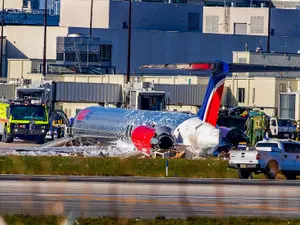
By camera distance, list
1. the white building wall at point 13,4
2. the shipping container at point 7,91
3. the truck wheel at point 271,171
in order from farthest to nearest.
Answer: the white building wall at point 13,4
the shipping container at point 7,91
the truck wheel at point 271,171

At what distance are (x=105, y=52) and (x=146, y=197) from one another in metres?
86.4

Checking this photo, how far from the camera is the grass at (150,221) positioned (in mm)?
27484

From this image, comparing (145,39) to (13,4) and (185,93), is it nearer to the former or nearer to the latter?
(185,93)

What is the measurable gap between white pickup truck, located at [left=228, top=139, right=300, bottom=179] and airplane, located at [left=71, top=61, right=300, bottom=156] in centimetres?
617

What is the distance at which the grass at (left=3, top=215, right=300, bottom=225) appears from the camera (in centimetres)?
2748

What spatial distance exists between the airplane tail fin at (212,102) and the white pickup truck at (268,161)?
29.5 feet

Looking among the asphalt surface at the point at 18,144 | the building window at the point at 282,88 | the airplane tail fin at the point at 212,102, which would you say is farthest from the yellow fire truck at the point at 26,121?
the building window at the point at 282,88

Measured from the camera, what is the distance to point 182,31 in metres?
139

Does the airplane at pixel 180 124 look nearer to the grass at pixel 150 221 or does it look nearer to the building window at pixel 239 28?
the grass at pixel 150 221

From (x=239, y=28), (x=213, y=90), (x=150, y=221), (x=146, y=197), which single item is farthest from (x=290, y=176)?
(x=239, y=28)

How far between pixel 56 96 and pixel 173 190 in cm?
5431

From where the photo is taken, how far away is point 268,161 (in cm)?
4756

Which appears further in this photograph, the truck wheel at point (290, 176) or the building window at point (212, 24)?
the building window at point (212, 24)

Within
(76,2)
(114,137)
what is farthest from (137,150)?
(76,2)
